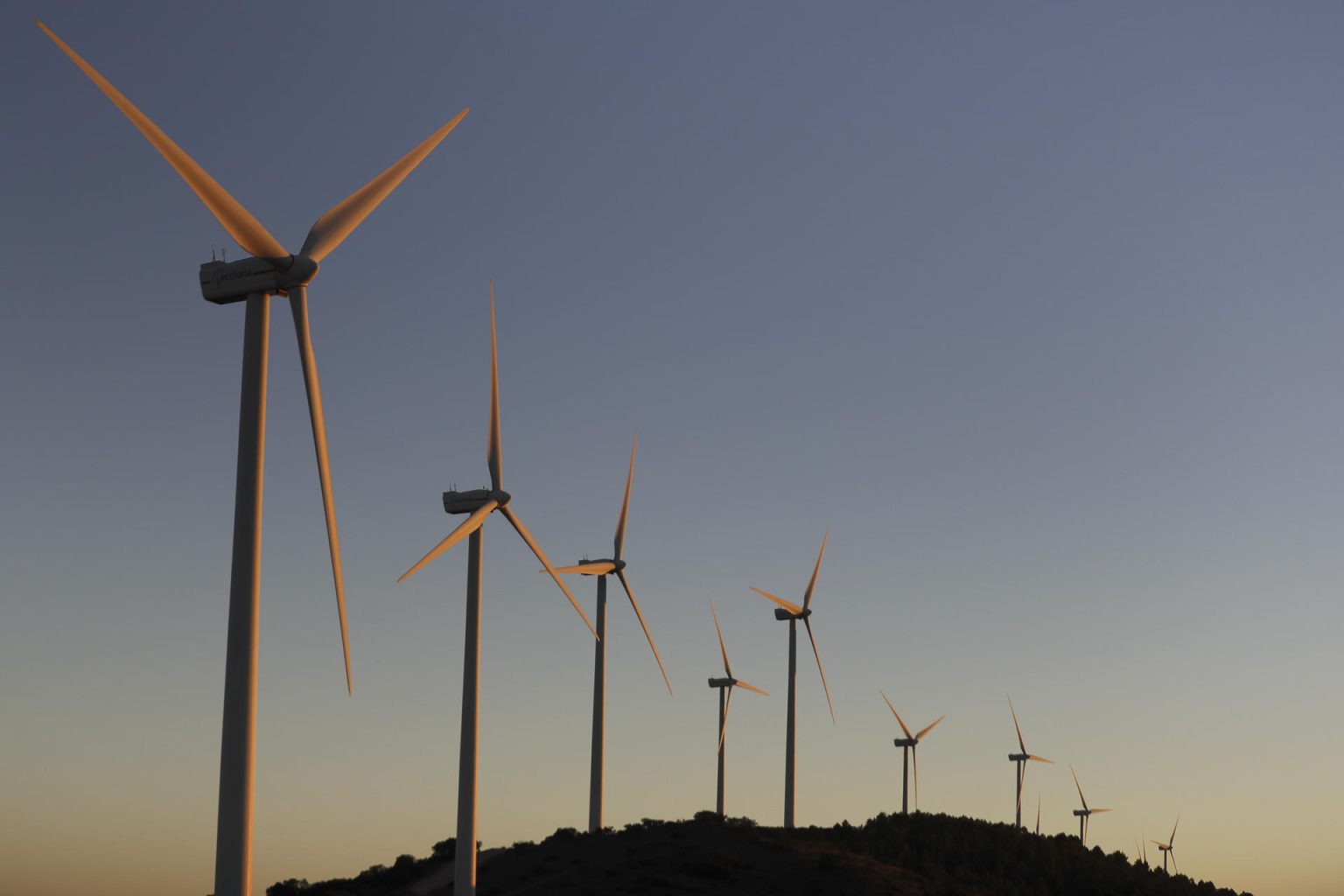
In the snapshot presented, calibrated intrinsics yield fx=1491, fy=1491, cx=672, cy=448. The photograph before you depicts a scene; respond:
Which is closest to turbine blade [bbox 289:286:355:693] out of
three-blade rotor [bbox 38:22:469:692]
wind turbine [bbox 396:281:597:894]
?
Result: three-blade rotor [bbox 38:22:469:692]

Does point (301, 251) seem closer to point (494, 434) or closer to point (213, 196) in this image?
point (213, 196)

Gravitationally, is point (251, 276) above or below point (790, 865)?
above

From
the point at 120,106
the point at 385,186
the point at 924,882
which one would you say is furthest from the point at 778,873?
the point at 120,106

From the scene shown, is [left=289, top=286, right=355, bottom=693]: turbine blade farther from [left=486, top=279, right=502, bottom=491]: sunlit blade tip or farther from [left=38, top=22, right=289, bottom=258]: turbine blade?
[left=486, top=279, right=502, bottom=491]: sunlit blade tip

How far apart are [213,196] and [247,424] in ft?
26.3

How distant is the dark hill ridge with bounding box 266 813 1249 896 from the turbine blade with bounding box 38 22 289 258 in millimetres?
63246

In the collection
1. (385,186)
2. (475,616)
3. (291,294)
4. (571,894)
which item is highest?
(385,186)

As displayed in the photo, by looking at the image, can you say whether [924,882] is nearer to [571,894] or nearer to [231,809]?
[571,894]

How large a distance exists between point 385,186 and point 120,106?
1619 centimetres

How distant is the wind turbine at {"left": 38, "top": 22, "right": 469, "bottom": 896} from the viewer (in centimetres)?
4469

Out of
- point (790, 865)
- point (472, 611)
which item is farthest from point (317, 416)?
point (790, 865)

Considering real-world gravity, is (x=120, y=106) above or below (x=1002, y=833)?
above

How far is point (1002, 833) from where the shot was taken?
433 ft

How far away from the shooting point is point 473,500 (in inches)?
3442
